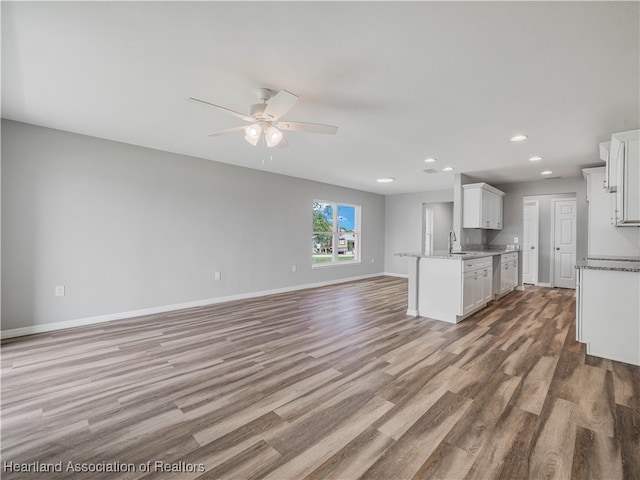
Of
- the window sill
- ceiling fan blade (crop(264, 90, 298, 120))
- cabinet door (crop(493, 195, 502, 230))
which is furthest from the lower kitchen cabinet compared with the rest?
ceiling fan blade (crop(264, 90, 298, 120))

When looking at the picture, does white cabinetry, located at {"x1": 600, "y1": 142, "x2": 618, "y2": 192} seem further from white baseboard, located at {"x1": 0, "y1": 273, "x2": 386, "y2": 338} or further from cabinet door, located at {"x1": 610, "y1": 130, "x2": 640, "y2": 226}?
white baseboard, located at {"x1": 0, "y1": 273, "x2": 386, "y2": 338}

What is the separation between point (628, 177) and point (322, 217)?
5231 millimetres

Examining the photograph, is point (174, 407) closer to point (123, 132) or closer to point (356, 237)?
point (123, 132)

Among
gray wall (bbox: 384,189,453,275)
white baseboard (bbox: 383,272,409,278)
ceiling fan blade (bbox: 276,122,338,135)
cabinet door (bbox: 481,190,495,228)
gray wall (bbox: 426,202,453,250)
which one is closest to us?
ceiling fan blade (bbox: 276,122,338,135)

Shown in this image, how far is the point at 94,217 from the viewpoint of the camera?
3.83 meters

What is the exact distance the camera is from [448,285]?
4051 millimetres

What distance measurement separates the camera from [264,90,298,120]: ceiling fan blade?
2.07m

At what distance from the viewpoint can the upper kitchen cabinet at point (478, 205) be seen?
5.36 m

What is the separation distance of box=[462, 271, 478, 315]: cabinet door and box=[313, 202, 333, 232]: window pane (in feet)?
11.9

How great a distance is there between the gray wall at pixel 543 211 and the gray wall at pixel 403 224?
4.75ft

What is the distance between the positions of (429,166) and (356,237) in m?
3.25

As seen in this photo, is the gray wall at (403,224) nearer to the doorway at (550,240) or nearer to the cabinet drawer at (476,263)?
the doorway at (550,240)

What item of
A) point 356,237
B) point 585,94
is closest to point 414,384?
point 585,94

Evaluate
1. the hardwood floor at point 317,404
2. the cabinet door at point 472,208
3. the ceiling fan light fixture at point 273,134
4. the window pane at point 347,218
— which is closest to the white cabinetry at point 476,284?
the hardwood floor at point 317,404
